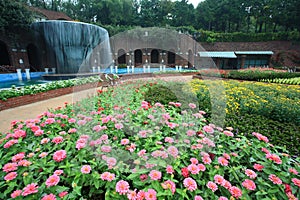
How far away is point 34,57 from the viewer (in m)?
18.3

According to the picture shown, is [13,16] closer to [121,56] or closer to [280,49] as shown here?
[121,56]

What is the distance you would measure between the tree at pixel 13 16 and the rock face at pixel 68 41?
3289 millimetres

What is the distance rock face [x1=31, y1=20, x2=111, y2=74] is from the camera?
38.3 feet

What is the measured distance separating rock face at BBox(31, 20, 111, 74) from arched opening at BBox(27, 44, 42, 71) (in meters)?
6.22

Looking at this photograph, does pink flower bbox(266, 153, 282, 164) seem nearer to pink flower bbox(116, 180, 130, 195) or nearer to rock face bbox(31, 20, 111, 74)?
pink flower bbox(116, 180, 130, 195)

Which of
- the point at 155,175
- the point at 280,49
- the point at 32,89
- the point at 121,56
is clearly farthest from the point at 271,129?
the point at 280,49

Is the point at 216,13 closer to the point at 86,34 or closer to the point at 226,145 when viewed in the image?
the point at 86,34

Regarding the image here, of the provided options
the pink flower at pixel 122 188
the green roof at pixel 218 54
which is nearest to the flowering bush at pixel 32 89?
the pink flower at pixel 122 188

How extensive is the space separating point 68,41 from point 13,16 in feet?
20.0

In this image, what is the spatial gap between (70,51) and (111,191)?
13.5 m

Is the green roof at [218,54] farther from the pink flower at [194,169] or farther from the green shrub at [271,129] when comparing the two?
the pink flower at [194,169]

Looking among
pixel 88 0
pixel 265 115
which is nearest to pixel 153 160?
pixel 265 115

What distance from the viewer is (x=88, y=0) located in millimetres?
27094

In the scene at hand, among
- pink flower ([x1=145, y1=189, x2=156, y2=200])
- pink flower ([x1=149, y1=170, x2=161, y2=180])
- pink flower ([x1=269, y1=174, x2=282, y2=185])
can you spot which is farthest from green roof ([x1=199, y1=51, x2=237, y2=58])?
pink flower ([x1=145, y1=189, x2=156, y2=200])
